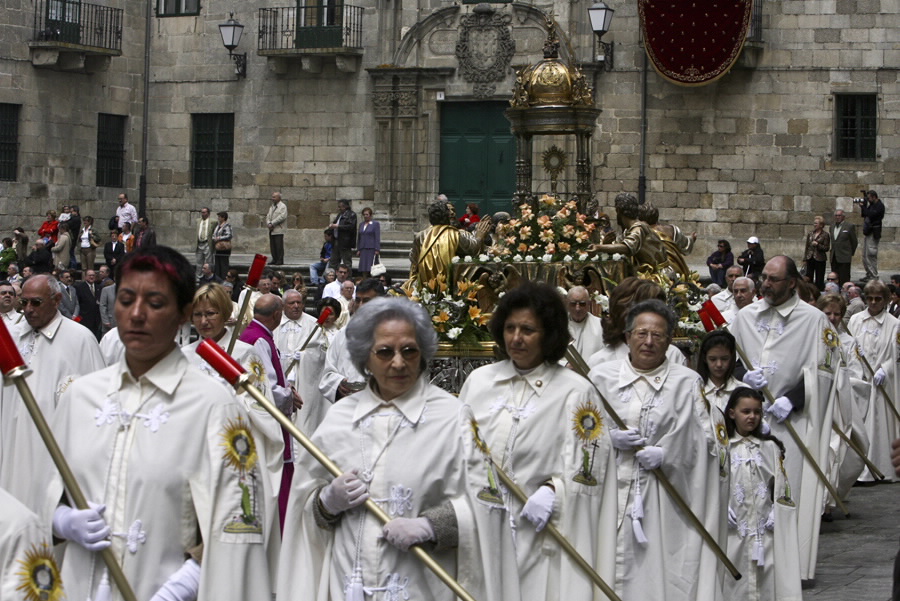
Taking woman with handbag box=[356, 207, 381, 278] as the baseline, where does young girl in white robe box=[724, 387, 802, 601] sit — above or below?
below

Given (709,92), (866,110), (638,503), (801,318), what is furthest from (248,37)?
(638,503)

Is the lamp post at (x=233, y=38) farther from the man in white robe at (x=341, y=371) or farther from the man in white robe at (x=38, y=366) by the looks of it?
the man in white robe at (x=38, y=366)

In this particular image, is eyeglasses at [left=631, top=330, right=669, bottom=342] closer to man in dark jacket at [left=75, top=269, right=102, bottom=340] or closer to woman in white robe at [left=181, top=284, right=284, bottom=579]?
woman in white robe at [left=181, top=284, right=284, bottom=579]

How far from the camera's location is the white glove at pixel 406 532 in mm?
4973

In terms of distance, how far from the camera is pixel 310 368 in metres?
13.6

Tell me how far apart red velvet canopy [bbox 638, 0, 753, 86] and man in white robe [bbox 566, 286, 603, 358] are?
56.6 feet

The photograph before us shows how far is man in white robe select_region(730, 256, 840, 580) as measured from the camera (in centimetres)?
1009

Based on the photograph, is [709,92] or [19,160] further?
[19,160]

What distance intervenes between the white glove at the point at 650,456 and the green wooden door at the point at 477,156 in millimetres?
21880

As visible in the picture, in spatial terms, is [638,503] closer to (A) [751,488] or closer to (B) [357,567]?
(A) [751,488]

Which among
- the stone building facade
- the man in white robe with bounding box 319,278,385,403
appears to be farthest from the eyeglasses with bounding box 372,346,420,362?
the stone building facade

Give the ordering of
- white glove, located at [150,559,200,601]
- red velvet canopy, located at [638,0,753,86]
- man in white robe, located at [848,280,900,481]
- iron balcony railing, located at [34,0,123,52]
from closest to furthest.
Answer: white glove, located at [150,559,200,601] → man in white robe, located at [848,280,900,481] → red velvet canopy, located at [638,0,753,86] → iron balcony railing, located at [34,0,123,52]

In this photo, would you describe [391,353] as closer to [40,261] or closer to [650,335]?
[650,335]

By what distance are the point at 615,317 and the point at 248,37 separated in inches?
924
